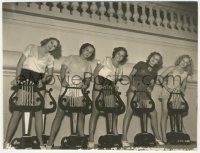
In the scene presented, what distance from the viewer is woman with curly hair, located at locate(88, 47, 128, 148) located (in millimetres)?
1368

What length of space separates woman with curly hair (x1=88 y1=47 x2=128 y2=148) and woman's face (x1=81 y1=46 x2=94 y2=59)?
5 cm

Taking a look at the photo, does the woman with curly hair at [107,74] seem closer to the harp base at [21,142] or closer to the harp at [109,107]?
the harp at [109,107]

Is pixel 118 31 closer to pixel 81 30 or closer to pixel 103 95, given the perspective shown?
pixel 81 30

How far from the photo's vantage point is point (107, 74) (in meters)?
1.38

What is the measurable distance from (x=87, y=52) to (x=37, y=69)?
0.19 m

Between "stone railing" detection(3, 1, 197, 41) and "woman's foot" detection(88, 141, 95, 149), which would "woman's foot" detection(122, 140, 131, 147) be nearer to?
"woman's foot" detection(88, 141, 95, 149)

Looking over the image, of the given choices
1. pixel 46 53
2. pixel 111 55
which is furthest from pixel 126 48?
pixel 46 53

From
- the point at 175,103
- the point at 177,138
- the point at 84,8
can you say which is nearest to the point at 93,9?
the point at 84,8

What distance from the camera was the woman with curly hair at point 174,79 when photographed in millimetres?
Answer: 1390

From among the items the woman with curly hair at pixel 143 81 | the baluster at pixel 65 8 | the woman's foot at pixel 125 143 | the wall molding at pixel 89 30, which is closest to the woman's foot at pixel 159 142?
the woman with curly hair at pixel 143 81

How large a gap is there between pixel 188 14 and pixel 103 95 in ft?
1.43

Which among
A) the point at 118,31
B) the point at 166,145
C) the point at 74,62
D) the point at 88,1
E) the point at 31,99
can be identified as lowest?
the point at 166,145

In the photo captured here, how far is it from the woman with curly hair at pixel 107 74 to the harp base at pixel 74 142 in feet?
0.07

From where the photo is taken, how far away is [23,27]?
1.33 m
